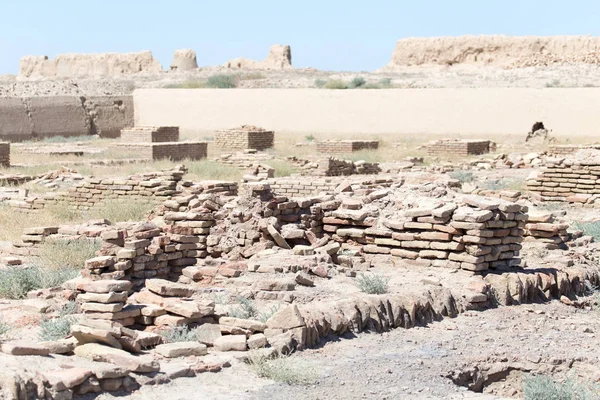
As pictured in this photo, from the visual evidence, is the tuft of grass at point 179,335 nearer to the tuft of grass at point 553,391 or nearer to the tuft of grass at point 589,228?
the tuft of grass at point 553,391

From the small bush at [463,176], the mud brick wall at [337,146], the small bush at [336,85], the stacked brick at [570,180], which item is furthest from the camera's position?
the small bush at [336,85]

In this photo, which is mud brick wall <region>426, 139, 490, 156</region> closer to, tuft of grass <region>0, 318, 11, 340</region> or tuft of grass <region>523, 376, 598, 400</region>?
tuft of grass <region>523, 376, 598, 400</region>

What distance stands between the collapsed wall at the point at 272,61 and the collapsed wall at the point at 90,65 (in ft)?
17.8

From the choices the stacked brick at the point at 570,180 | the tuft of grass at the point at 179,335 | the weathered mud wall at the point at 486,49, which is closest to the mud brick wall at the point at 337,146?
the stacked brick at the point at 570,180

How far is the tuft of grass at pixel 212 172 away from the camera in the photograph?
17703 millimetres

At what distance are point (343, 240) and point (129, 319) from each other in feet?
12.4

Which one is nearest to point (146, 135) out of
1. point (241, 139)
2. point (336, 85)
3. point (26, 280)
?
point (241, 139)

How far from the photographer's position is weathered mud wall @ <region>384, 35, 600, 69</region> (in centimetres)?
5150

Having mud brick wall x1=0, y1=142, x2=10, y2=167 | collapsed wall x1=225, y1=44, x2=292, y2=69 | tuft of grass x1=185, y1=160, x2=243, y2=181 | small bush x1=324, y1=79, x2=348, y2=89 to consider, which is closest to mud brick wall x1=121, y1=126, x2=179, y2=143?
tuft of grass x1=185, y1=160, x2=243, y2=181

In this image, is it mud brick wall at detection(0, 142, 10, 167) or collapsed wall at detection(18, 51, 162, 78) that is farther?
collapsed wall at detection(18, 51, 162, 78)

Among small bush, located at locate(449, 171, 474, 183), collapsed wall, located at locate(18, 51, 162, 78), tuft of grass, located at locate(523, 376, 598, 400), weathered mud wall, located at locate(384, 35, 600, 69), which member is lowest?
tuft of grass, located at locate(523, 376, 598, 400)

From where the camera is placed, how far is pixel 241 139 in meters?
23.7

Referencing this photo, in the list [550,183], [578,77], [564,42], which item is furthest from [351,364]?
[564,42]

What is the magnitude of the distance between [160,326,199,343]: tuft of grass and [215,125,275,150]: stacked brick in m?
17.0
